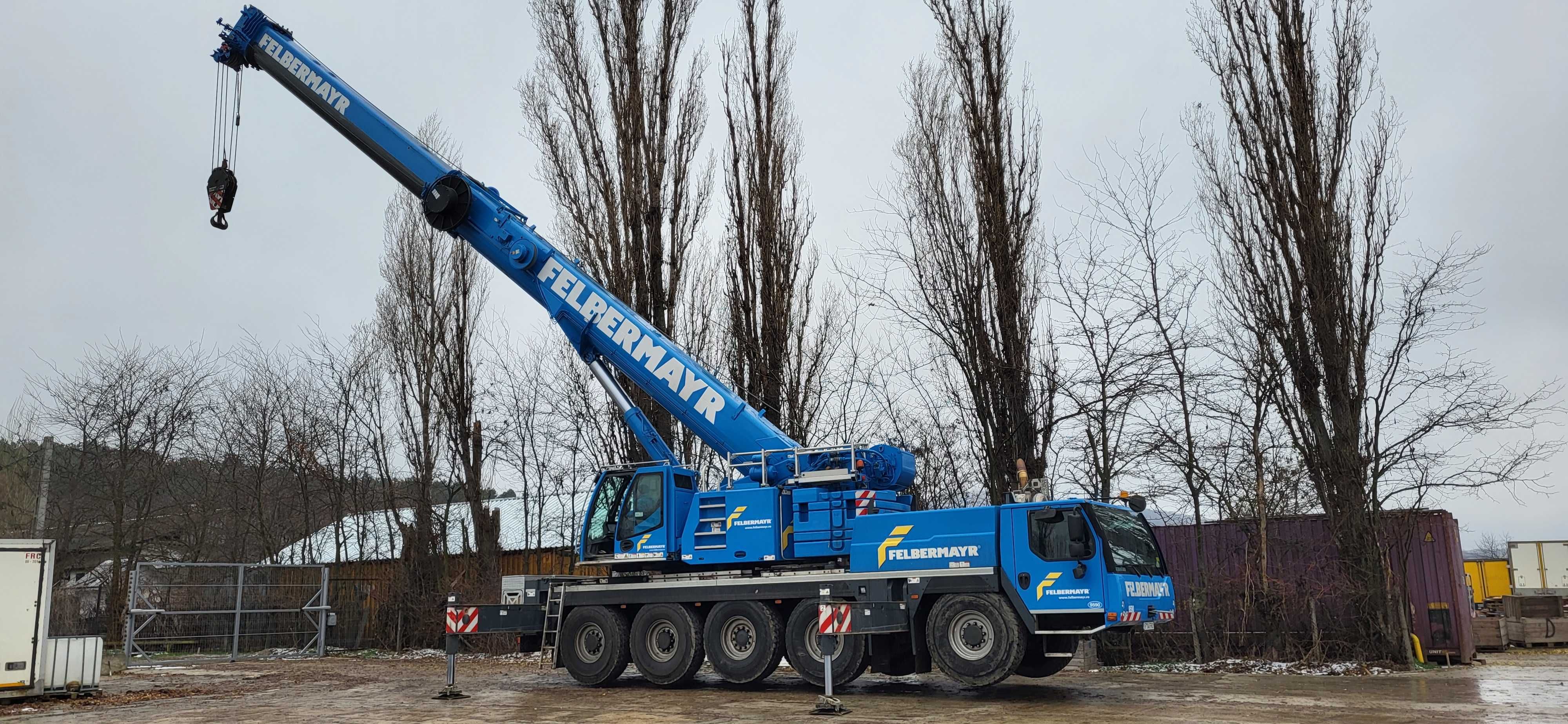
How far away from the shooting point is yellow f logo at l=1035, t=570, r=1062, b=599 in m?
11.7

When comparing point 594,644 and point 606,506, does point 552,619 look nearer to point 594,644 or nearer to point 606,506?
point 594,644

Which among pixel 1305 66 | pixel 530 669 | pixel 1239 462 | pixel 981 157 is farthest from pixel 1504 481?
pixel 530 669

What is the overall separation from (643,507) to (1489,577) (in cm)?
2754

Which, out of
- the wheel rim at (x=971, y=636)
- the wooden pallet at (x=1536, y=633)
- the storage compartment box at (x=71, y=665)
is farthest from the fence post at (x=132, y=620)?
the wooden pallet at (x=1536, y=633)

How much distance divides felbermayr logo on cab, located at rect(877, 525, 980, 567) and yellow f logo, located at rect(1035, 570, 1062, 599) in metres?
0.94

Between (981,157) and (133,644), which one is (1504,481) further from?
(133,644)

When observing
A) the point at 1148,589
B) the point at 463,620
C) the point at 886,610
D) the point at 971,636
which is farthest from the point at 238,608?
the point at 1148,589

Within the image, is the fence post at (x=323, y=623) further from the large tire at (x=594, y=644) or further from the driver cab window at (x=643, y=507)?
the driver cab window at (x=643, y=507)

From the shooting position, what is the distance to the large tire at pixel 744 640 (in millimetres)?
13023

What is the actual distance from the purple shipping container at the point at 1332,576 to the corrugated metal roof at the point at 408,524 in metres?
14.6

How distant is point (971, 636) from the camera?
12023 mm

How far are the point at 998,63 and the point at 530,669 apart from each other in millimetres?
12963

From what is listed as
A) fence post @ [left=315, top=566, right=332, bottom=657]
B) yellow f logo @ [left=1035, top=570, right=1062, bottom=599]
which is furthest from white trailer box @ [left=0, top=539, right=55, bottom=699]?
yellow f logo @ [left=1035, top=570, right=1062, bottom=599]

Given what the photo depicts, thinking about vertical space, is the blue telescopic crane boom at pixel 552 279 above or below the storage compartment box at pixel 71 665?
above
